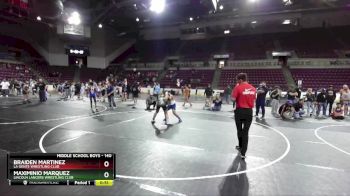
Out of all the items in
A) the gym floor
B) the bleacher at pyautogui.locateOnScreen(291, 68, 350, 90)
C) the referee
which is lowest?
the gym floor

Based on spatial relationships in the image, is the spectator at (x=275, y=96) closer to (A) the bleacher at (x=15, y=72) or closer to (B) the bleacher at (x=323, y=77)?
(B) the bleacher at (x=323, y=77)

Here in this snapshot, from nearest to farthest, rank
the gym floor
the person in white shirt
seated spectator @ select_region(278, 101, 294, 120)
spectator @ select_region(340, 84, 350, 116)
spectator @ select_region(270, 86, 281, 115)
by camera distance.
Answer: the gym floor, seated spectator @ select_region(278, 101, 294, 120), spectator @ select_region(270, 86, 281, 115), spectator @ select_region(340, 84, 350, 116), the person in white shirt

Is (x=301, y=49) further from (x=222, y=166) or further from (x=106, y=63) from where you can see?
(x=222, y=166)

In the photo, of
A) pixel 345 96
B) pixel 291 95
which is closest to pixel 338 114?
pixel 345 96

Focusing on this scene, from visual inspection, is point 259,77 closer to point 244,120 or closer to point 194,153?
point 244,120

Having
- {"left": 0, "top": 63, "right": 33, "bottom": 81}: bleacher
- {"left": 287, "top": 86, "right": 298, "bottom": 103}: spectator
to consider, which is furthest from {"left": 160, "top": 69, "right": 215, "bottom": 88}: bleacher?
{"left": 287, "top": 86, "right": 298, "bottom": 103}: spectator

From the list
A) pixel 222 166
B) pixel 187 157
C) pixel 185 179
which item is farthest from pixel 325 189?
pixel 187 157

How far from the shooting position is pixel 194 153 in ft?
23.3

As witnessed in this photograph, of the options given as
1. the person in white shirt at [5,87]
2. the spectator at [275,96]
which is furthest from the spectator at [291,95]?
the person in white shirt at [5,87]

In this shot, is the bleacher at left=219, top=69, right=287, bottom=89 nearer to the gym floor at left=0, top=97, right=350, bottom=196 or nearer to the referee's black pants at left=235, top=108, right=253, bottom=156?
the gym floor at left=0, top=97, right=350, bottom=196
